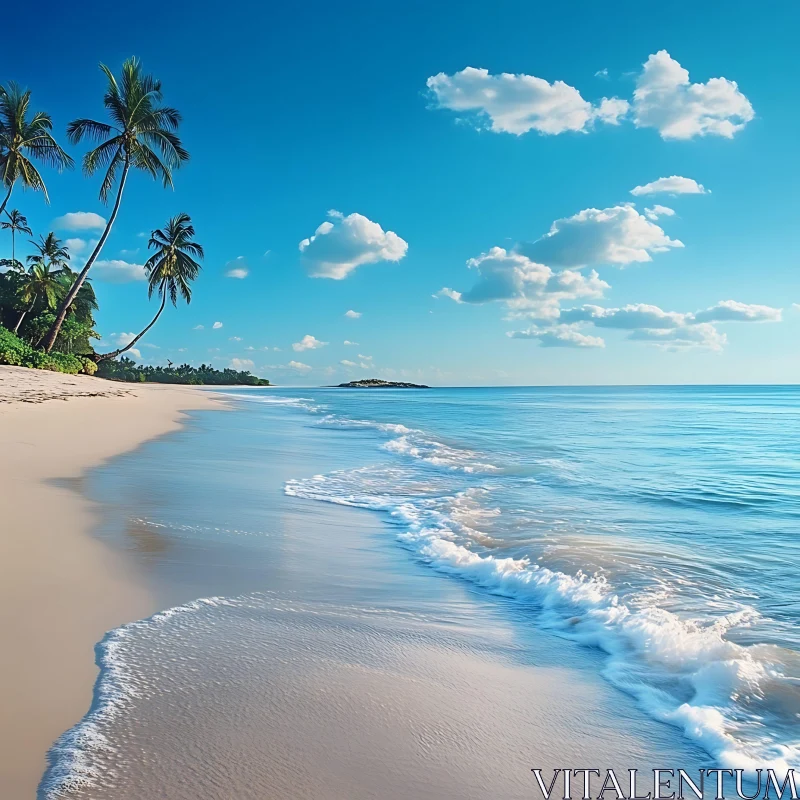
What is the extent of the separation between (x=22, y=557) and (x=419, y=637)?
3.17m

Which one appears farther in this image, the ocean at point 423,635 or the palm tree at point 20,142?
the palm tree at point 20,142

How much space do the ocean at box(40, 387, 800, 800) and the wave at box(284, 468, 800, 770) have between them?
0.02m

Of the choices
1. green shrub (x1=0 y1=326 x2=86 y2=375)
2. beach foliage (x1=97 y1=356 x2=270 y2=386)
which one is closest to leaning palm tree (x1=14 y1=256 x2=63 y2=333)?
green shrub (x1=0 y1=326 x2=86 y2=375)

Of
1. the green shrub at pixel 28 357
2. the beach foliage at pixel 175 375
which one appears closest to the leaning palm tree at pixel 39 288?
the green shrub at pixel 28 357

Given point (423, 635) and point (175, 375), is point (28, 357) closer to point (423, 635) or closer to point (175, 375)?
point (423, 635)

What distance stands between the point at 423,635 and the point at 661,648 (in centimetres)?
152

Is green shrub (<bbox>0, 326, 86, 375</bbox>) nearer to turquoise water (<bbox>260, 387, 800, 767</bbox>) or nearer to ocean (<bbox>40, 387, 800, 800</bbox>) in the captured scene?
turquoise water (<bbox>260, 387, 800, 767</bbox>)

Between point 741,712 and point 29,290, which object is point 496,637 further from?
point 29,290

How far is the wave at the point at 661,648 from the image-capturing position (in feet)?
8.98

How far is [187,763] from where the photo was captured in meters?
2.16

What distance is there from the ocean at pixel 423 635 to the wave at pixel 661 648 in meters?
0.02

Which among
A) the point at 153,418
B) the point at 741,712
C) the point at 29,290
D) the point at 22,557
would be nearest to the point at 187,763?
the point at 741,712

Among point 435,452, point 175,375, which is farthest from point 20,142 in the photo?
point 175,375

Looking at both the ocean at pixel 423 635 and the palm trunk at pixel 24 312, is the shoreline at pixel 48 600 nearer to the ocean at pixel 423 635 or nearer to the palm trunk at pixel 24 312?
the ocean at pixel 423 635
